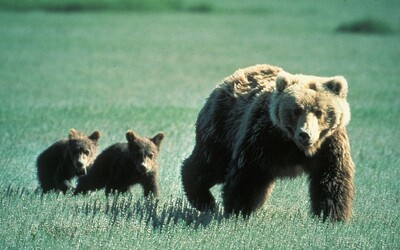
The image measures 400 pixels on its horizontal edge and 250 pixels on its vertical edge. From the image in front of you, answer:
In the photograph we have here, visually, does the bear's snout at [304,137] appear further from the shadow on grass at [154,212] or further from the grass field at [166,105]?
the shadow on grass at [154,212]

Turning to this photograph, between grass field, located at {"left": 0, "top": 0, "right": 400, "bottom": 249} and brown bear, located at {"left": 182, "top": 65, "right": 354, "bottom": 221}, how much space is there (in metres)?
0.21

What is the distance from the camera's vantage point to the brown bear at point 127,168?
29.0 feet

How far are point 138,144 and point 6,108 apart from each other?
762 centimetres

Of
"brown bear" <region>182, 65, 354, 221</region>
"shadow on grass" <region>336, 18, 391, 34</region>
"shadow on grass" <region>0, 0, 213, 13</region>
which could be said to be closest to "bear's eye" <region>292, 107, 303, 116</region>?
"brown bear" <region>182, 65, 354, 221</region>

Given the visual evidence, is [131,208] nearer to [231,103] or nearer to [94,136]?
[231,103]

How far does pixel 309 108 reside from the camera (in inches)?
280

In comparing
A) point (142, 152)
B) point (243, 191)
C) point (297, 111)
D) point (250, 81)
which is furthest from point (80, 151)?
point (297, 111)

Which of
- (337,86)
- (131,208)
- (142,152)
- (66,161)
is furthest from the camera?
(66,161)

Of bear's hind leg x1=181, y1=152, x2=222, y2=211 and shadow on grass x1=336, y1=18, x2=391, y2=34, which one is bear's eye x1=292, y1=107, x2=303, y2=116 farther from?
shadow on grass x1=336, y1=18, x2=391, y2=34

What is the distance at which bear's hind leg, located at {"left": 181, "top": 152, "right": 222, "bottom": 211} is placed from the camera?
8320 mm

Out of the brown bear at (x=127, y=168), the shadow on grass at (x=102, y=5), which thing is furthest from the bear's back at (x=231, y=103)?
the shadow on grass at (x=102, y=5)

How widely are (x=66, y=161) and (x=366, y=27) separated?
29921 mm

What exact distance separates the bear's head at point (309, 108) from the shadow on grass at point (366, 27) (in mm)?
30372

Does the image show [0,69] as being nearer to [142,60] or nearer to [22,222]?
[142,60]
